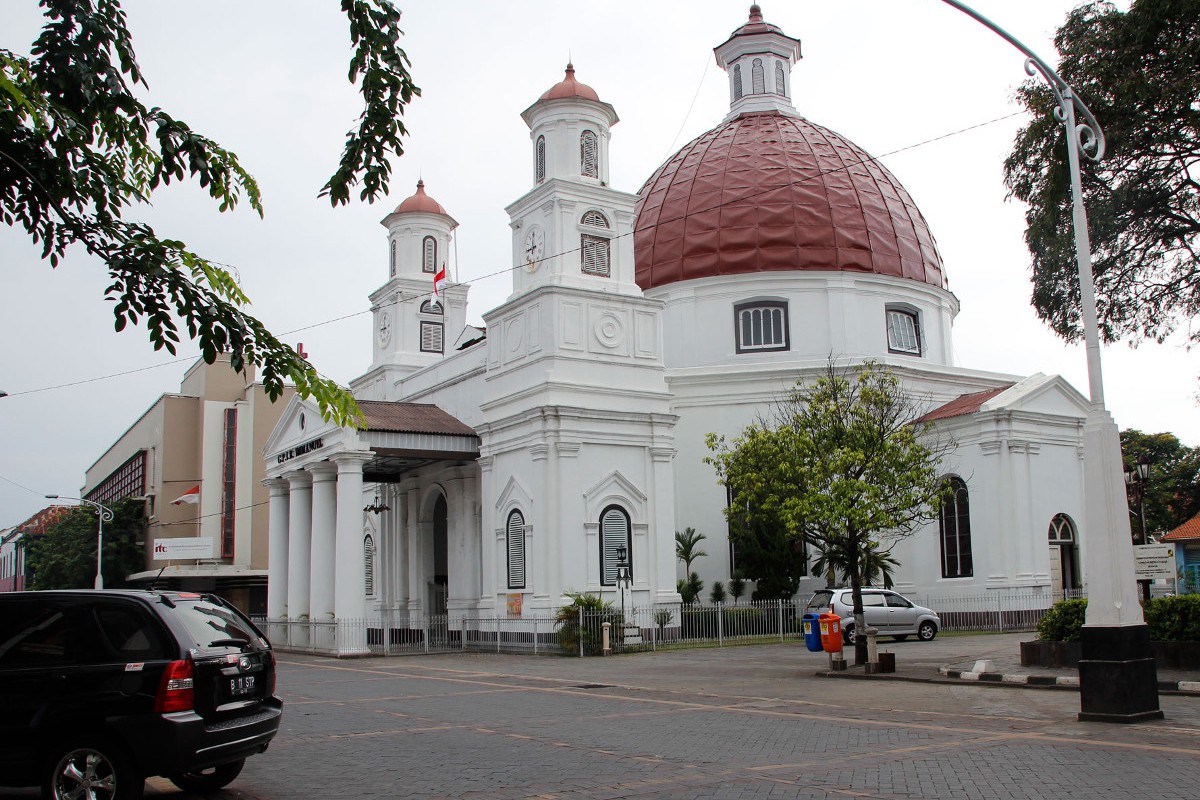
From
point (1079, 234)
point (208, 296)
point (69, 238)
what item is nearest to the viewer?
point (208, 296)

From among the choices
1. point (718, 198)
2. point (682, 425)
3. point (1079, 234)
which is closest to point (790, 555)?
point (682, 425)

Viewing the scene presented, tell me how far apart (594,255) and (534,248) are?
1.81 metres

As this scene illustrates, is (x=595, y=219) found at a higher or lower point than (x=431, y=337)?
higher

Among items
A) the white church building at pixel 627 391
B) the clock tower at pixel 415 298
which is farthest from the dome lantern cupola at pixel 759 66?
the clock tower at pixel 415 298

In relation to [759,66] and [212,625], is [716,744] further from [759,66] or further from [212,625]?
[759,66]

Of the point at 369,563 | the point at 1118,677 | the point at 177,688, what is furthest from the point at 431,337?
the point at 177,688

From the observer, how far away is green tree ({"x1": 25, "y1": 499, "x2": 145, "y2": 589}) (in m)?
68.2

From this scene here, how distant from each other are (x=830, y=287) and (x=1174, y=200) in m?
18.9

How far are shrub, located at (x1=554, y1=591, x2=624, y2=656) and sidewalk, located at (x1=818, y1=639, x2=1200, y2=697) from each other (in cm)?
743

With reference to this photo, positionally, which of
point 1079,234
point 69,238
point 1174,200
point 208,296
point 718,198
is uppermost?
point 718,198

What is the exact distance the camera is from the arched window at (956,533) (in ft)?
116

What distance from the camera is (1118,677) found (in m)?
13.1

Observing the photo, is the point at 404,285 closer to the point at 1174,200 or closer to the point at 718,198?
the point at 718,198

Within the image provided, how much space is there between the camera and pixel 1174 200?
69.8 feet
